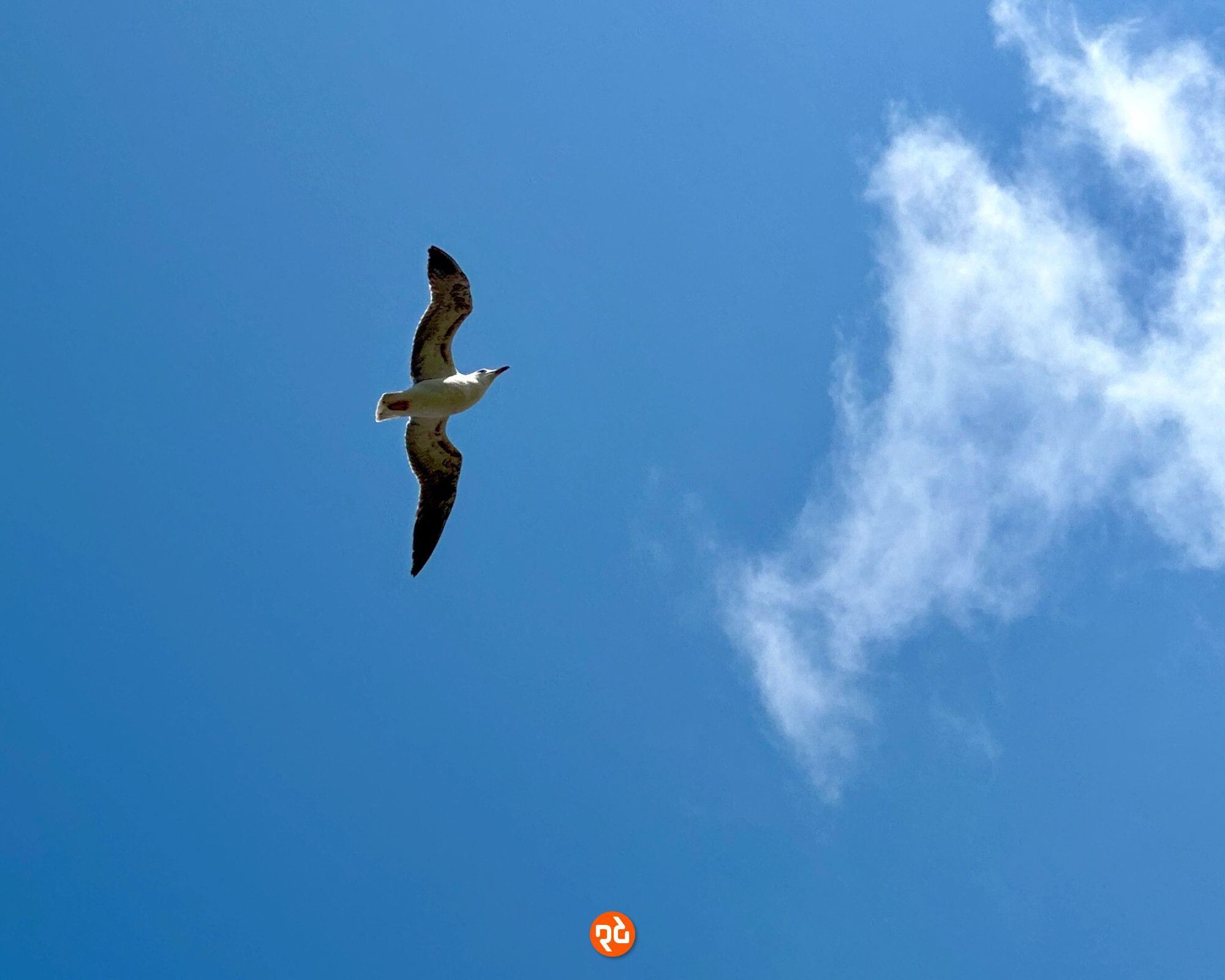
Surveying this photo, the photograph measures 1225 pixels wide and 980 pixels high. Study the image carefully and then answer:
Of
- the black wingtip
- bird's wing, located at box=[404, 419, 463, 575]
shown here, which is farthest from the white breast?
the black wingtip

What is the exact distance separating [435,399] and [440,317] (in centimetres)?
166

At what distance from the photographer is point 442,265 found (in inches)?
796

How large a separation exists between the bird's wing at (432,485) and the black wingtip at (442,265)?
11.1 ft

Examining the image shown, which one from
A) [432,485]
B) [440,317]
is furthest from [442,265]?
[432,485]

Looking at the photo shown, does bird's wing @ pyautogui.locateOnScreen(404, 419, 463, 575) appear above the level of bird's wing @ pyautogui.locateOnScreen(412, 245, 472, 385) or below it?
below

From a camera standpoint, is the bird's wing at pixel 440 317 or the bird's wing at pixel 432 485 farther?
the bird's wing at pixel 432 485

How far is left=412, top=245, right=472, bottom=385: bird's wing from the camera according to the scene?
20219 mm

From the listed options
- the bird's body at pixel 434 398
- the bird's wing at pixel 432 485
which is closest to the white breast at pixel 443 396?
the bird's body at pixel 434 398

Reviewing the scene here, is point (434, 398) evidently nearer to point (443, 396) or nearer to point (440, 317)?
point (443, 396)

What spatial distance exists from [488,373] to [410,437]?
2156 mm

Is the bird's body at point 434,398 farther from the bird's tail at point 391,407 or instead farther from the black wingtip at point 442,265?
the black wingtip at point 442,265

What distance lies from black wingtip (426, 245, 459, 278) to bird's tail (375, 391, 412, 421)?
2.50 metres

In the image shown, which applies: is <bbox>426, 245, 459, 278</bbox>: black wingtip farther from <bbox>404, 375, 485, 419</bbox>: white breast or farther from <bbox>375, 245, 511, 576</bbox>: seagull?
<bbox>404, 375, 485, 419</bbox>: white breast

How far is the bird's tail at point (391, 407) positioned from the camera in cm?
2017
